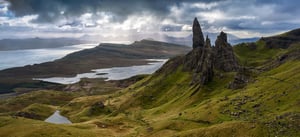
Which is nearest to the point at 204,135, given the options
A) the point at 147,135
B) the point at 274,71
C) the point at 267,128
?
the point at 267,128

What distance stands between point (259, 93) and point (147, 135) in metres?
56.8

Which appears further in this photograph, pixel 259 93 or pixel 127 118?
pixel 127 118

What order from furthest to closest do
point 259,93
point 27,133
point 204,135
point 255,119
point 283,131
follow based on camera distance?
1. point 259,93
2. point 27,133
3. point 255,119
4. point 204,135
5. point 283,131

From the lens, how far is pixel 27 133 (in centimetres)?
12900

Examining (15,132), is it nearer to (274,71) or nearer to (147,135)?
(147,135)

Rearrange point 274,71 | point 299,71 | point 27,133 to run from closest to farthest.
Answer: point 27,133 → point 299,71 → point 274,71

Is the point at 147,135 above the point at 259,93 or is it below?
below

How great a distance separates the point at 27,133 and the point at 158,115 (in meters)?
78.9

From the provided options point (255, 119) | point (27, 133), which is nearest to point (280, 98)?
point (255, 119)

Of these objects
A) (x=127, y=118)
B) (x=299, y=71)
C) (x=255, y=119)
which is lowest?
(x=127, y=118)

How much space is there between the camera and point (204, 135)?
352 ft

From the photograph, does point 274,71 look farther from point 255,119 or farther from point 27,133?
point 27,133

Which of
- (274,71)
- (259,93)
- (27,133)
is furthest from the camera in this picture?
(274,71)

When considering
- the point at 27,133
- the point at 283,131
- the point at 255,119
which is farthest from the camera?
the point at 27,133
